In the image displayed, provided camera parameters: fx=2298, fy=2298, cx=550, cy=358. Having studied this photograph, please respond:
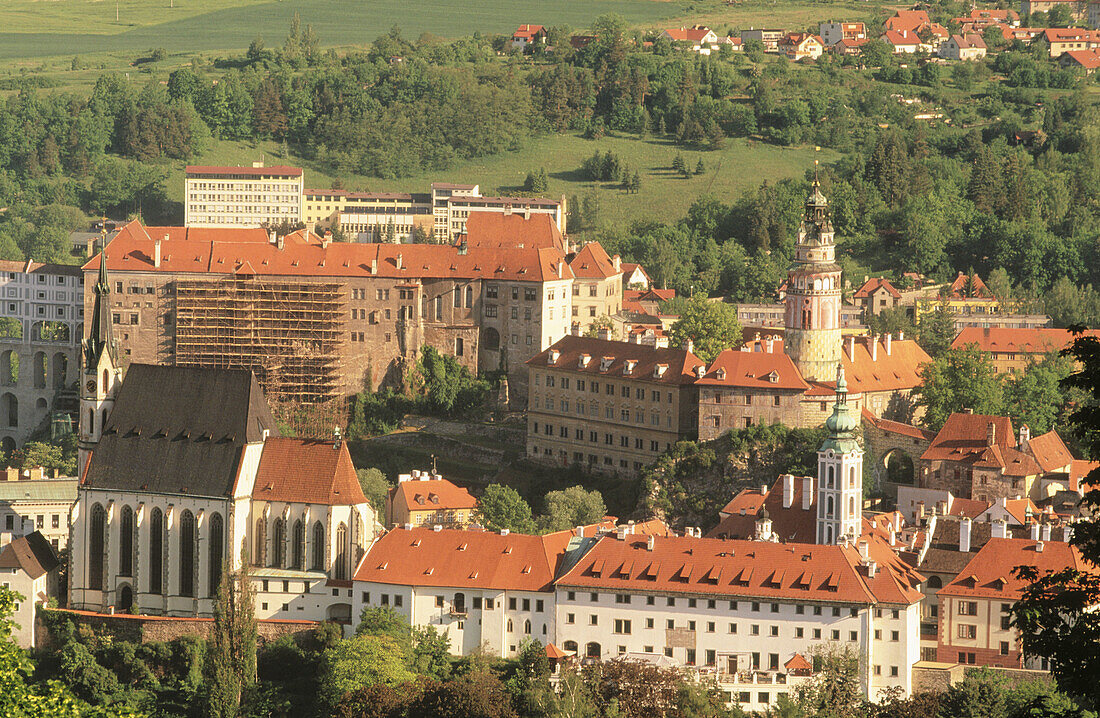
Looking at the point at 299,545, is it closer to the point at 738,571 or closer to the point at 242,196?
the point at 738,571

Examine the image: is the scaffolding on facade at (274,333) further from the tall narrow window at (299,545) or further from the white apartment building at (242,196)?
the white apartment building at (242,196)

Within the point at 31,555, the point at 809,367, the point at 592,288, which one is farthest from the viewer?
the point at 592,288

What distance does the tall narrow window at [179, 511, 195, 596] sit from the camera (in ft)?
310

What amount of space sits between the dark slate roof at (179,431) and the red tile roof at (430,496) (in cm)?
811

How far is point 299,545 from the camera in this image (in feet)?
309

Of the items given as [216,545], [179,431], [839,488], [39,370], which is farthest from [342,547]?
[39,370]

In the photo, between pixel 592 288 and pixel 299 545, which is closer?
pixel 299 545

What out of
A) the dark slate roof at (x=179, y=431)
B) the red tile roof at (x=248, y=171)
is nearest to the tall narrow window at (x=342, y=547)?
the dark slate roof at (x=179, y=431)

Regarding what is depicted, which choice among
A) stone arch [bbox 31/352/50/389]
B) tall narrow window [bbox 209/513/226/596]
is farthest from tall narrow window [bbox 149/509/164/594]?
stone arch [bbox 31/352/50/389]

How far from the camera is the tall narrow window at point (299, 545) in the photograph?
308 ft

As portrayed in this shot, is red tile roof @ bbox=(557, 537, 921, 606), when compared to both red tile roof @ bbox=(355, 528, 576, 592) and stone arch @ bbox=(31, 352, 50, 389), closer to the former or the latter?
red tile roof @ bbox=(355, 528, 576, 592)

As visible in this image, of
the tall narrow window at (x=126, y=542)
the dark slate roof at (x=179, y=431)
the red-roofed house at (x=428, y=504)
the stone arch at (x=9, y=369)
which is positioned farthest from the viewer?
the stone arch at (x=9, y=369)

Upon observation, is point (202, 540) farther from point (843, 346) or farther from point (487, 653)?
point (843, 346)

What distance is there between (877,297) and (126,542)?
73.9m
